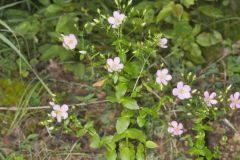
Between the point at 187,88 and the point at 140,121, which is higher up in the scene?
the point at 187,88

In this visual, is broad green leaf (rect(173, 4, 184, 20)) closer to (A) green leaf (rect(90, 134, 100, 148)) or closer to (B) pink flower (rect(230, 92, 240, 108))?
(B) pink flower (rect(230, 92, 240, 108))

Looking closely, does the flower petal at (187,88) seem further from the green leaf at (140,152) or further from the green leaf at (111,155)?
the green leaf at (111,155)

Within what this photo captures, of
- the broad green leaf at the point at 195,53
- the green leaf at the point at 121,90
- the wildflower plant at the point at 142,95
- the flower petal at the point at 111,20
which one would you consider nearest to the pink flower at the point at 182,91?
the wildflower plant at the point at 142,95

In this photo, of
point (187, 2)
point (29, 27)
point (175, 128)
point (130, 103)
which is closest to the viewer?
point (130, 103)

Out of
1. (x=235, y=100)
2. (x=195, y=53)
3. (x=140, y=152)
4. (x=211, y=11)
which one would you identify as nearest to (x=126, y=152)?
(x=140, y=152)

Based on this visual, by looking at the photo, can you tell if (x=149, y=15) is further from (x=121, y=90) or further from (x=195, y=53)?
(x=121, y=90)

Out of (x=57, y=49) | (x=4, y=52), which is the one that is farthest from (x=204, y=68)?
(x=4, y=52)

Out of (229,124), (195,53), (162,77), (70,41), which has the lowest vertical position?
(229,124)

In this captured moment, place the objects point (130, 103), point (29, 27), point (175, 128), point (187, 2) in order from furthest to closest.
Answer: point (29, 27), point (187, 2), point (175, 128), point (130, 103)

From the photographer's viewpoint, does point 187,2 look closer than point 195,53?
Yes
